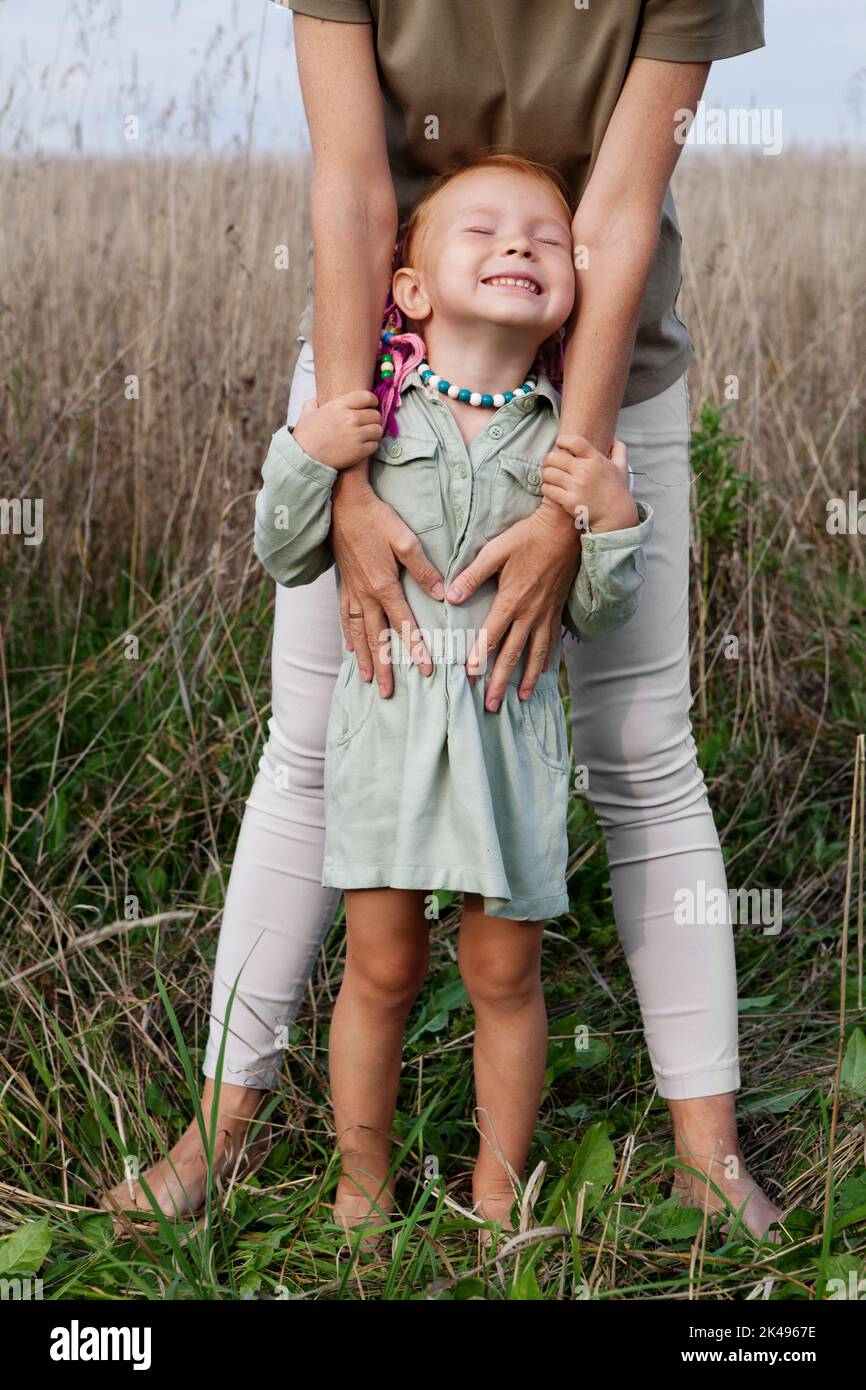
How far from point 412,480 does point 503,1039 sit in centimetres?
64

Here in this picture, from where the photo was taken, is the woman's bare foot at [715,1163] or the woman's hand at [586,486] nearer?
the woman's hand at [586,486]

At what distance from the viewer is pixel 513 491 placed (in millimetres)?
1463

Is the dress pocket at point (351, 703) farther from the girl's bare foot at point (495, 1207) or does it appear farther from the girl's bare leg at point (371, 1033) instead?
the girl's bare foot at point (495, 1207)

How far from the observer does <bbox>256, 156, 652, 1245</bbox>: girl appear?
142 cm

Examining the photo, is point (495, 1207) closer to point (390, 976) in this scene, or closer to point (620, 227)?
point (390, 976)

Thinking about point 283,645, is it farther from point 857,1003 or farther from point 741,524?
point 741,524

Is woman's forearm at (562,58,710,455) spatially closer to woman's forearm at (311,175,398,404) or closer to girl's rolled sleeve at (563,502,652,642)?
girl's rolled sleeve at (563,502,652,642)

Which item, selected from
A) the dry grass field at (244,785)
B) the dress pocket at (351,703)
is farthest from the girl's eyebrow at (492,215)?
the dry grass field at (244,785)

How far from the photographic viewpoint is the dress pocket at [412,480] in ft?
4.76

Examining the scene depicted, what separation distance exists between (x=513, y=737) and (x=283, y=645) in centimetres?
37

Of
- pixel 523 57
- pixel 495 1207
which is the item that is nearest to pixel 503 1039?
pixel 495 1207

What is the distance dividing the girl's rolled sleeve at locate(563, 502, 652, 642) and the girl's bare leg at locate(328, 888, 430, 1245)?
36 centimetres

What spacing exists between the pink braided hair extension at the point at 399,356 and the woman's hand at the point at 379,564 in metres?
0.10

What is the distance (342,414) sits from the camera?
1.41m
